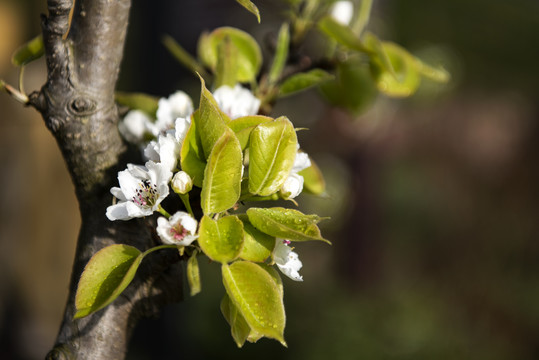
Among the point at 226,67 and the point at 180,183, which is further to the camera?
the point at 226,67

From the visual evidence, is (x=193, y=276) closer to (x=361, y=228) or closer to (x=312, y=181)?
(x=312, y=181)

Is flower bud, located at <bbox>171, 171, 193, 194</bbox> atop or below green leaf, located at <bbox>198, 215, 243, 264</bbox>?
atop

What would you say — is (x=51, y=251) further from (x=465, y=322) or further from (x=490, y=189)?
(x=490, y=189)

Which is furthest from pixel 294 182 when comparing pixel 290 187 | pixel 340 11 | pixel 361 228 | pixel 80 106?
pixel 361 228

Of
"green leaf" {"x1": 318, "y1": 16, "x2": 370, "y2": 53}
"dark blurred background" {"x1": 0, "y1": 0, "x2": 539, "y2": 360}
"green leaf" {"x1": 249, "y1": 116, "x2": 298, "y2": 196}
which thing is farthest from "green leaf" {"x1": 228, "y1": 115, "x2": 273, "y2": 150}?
"dark blurred background" {"x1": 0, "y1": 0, "x2": 539, "y2": 360}

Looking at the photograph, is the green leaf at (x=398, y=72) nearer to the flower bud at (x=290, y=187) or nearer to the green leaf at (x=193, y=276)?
the flower bud at (x=290, y=187)

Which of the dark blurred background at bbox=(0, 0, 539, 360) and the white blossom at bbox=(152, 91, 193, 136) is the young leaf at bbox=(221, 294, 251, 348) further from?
the dark blurred background at bbox=(0, 0, 539, 360)

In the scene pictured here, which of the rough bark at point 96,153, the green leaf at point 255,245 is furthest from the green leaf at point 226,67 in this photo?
the green leaf at point 255,245
